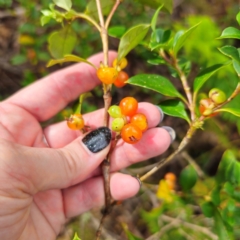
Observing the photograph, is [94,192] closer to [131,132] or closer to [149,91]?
[131,132]

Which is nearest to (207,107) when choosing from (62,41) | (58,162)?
(58,162)

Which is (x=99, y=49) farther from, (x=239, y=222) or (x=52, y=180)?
(x=239, y=222)

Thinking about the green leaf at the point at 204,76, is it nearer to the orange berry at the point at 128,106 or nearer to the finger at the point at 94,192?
the orange berry at the point at 128,106

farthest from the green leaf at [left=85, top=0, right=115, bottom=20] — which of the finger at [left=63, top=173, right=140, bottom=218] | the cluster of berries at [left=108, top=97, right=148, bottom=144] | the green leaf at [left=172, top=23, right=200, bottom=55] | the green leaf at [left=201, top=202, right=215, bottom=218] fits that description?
the green leaf at [left=201, top=202, right=215, bottom=218]

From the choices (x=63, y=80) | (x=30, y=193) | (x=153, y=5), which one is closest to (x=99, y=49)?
(x=63, y=80)

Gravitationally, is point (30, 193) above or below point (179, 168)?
above
